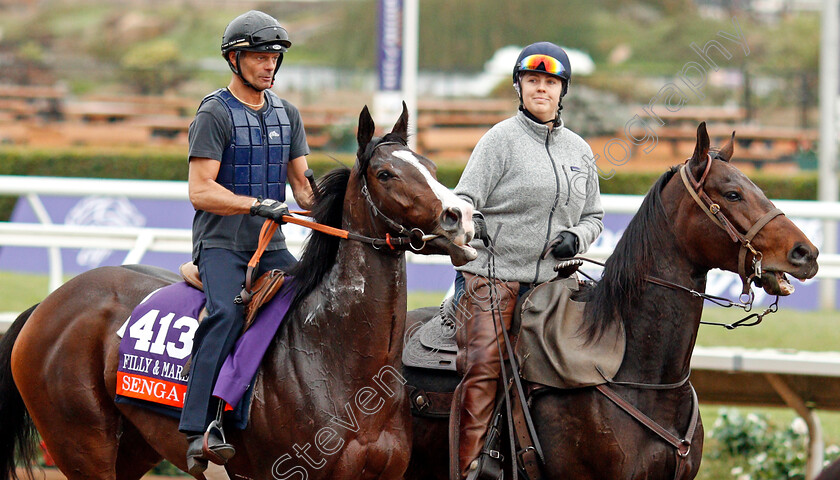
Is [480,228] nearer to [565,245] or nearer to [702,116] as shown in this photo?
[565,245]

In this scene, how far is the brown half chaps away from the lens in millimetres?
4246

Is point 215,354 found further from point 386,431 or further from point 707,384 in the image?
point 707,384

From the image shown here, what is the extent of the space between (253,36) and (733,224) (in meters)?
2.11

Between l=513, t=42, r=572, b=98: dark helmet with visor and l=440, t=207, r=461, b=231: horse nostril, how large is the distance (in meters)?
1.05

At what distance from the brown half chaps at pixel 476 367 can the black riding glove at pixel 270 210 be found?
0.96m

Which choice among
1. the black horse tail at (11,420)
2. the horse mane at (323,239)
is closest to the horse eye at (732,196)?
the horse mane at (323,239)

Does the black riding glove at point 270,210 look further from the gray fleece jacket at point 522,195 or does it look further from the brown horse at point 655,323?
the brown horse at point 655,323

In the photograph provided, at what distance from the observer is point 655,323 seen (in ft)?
13.6

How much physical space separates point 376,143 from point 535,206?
87 centimetres

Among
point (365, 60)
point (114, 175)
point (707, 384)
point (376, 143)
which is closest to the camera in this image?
point (376, 143)

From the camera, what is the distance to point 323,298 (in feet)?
13.2

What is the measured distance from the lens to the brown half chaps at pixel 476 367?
4.25m

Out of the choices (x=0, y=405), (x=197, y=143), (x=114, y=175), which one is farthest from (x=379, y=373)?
(x=114, y=175)

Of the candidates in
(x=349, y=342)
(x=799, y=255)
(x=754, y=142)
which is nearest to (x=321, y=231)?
(x=349, y=342)
